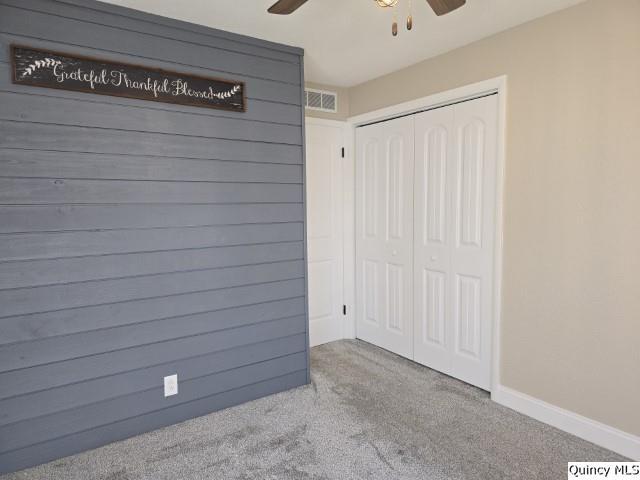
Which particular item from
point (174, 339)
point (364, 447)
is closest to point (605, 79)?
point (364, 447)

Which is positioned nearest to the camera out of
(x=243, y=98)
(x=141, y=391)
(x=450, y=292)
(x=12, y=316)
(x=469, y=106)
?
(x=12, y=316)

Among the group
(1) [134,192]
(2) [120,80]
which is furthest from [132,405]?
(2) [120,80]

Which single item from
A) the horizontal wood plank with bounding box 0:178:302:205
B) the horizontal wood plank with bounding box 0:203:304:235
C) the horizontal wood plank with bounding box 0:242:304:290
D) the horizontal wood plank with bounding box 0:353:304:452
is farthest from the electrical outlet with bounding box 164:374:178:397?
the horizontal wood plank with bounding box 0:178:302:205

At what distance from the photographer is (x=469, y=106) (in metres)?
2.84

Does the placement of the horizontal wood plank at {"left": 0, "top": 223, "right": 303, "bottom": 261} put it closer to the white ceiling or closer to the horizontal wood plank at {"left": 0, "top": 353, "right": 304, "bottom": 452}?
the horizontal wood plank at {"left": 0, "top": 353, "right": 304, "bottom": 452}

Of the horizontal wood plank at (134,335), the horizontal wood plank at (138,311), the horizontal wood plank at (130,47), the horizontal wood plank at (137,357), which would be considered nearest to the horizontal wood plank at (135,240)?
the horizontal wood plank at (138,311)

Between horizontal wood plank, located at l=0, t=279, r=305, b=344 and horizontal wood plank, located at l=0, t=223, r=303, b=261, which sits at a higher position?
horizontal wood plank, located at l=0, t=223, r=303, b=261

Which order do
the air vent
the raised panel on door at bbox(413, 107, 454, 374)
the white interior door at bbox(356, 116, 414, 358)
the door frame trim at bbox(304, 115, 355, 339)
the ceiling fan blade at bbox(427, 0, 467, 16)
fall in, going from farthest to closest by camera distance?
the door frame trim at bbox(304, 115, 355, 339), the air vent, the white interior door at bbox(356, 116, 414, 358), the raised panel on door at bbox(413, 107, 454, 374), the ceiling fan blade at bbox(427, 0, 467, 16)

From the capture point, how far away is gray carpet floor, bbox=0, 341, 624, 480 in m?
2.07

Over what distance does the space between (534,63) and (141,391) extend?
2919 millimetres

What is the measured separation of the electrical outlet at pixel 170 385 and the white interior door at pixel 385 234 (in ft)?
6.04

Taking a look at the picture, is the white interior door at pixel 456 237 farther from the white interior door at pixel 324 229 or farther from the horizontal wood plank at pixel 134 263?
the horizontal wood plank at pixel 134 263

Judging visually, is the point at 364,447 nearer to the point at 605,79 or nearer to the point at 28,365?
the point at 28,365

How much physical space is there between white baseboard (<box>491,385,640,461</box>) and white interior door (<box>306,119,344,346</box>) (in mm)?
1577
